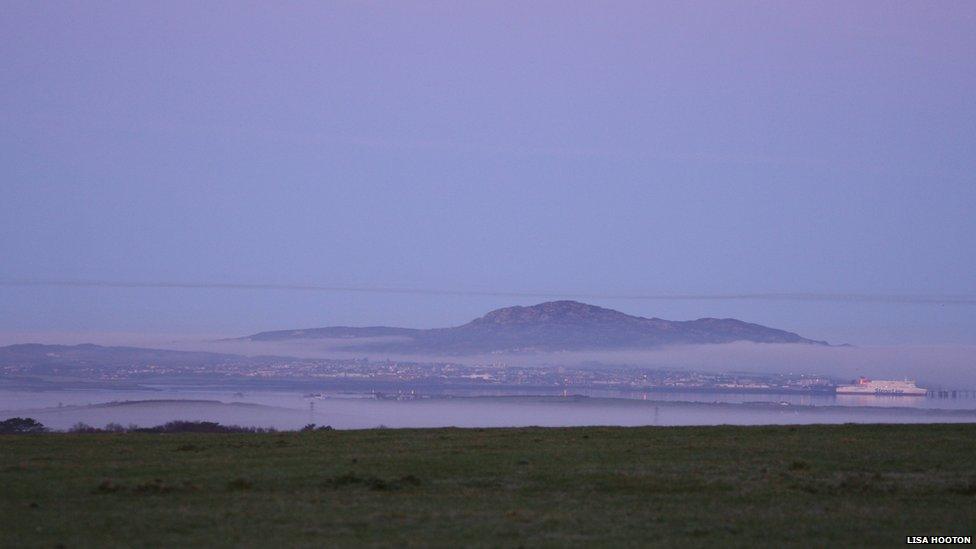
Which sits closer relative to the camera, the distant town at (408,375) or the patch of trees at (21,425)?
the patch of trees at (21,425)

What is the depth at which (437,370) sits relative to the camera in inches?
5369

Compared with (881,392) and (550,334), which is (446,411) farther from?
(550,334)

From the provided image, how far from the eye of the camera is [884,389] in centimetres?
10575

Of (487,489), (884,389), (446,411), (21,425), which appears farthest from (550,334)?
(487,489)

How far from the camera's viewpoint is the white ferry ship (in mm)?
102000

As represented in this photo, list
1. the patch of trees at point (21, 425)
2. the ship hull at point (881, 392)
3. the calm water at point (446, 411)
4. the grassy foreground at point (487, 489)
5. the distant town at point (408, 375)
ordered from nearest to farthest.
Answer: the grassy foreground at point (487, 489), the patch of trees at point (21, 425), the calm water at point (446, 411), the ship hull at point (881, 392), the distant town at point (408, 375)

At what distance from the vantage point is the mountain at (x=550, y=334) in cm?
16775

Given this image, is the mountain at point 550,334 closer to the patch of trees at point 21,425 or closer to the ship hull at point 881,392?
the ship hull at point 881,392

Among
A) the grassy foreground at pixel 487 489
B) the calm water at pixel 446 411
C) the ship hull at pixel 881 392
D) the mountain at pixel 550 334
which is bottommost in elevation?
the calm water at pixel 446 411

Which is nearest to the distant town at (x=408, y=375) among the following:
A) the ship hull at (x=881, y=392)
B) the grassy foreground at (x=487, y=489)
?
the ship hull at (x=881, y=392)

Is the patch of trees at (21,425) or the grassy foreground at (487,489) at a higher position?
the grassy foreground at (487,489)

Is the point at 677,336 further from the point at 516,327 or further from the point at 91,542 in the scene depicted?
the point at 91,542

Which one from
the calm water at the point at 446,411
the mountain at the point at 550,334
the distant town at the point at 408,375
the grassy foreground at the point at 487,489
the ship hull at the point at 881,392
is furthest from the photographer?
the mountain at the point at 550,334

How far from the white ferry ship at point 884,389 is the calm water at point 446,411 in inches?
273
